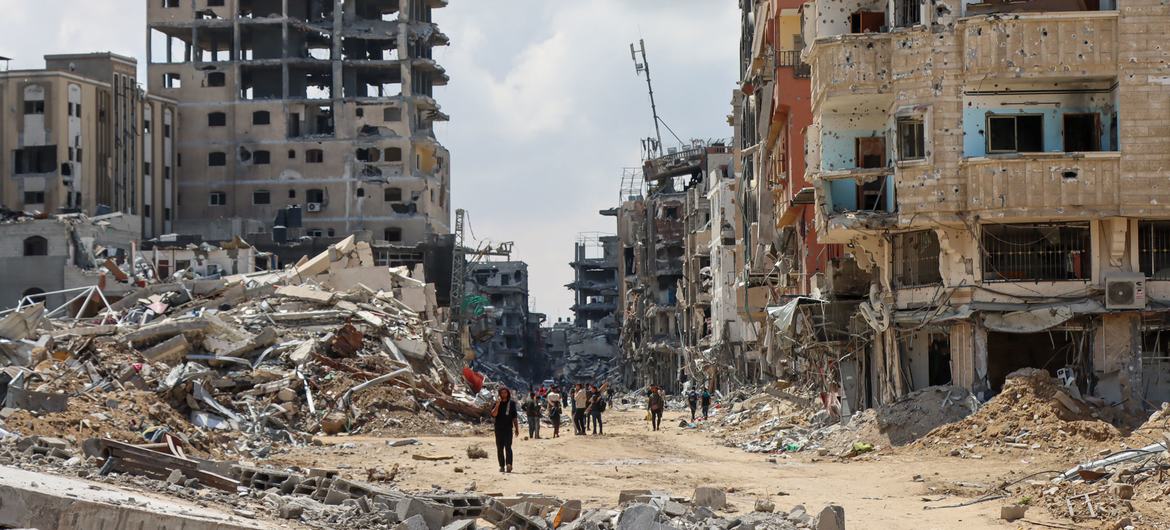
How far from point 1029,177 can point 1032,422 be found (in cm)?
459

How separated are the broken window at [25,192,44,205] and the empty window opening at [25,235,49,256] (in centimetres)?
1310

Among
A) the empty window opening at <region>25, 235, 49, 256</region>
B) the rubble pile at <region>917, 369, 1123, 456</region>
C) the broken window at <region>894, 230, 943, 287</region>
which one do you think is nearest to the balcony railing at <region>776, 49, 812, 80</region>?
the broken window at <region>894, 230, 943, 287</region>

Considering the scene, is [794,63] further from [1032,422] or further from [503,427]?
[503,427]

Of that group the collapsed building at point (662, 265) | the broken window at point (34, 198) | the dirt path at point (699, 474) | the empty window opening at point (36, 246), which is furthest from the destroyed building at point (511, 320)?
the dirt path at point (699, 474)

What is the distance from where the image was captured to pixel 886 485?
24547 millimetres

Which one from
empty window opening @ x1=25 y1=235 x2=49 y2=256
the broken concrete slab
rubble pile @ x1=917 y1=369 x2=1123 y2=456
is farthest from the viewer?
empty window opening @ x1=25 y1=235 x2=49 y2=256

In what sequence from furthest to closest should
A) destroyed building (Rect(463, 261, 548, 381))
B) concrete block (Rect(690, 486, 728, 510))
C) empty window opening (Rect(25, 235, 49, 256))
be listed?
destroyed building (Rect(463, 261, 548, 381)), empty window opening (Rect(25, 235, 49, 256)), concrete block (Rect(690, 486, 728, 510))

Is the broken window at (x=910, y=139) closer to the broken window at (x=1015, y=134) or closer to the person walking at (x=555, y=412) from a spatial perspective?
the broken window at (x=1015, y=134)

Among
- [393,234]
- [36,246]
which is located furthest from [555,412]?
[393,234]

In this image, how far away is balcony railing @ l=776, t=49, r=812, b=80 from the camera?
4366 cm

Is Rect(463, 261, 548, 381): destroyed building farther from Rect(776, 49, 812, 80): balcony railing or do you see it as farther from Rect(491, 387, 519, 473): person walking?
Rect(491, 387, 519, 473): person walking

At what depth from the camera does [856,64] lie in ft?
103

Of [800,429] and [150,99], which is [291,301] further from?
[150,99]

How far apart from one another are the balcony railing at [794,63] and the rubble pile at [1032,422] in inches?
635
